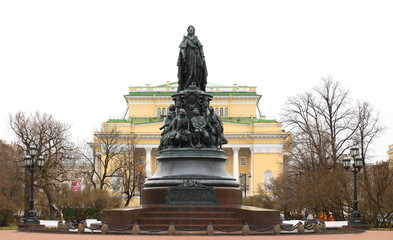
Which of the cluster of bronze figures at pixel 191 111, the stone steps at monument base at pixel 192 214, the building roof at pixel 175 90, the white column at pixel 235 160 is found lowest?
the stone steps at monument base at pixel 192 214

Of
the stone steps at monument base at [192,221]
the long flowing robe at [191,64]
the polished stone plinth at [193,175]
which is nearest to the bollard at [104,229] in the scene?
the stone steps at monument base at [192,221]

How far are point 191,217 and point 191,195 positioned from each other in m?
1.32

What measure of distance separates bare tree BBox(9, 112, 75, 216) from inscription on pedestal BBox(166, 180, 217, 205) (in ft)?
89.3

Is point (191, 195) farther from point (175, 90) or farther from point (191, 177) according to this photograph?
point (175, 90)

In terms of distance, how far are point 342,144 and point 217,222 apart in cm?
2925

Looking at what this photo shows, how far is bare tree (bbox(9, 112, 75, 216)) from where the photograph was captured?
52750 mm

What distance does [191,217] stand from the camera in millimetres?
24406

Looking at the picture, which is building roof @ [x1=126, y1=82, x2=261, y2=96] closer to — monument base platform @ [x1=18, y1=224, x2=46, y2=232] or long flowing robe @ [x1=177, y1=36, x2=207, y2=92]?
monument base platform @ [x1=18, y1=224, x2=46, y2=232]

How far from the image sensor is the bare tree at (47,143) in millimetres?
52750

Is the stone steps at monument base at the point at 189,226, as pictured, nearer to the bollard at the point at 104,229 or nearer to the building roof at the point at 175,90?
the bollard at the point at 104,229

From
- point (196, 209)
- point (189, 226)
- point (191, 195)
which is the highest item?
point (191, 195)

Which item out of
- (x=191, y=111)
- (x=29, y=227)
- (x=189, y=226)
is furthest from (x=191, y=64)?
(x=29, y=227)

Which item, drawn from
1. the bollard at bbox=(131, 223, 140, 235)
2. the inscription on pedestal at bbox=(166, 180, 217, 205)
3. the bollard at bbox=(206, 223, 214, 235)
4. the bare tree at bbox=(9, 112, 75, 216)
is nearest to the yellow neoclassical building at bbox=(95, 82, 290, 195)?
the bare tree at bbox=(9, 112, 75, 216)

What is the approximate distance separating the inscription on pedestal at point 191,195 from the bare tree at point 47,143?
27.2 meters
